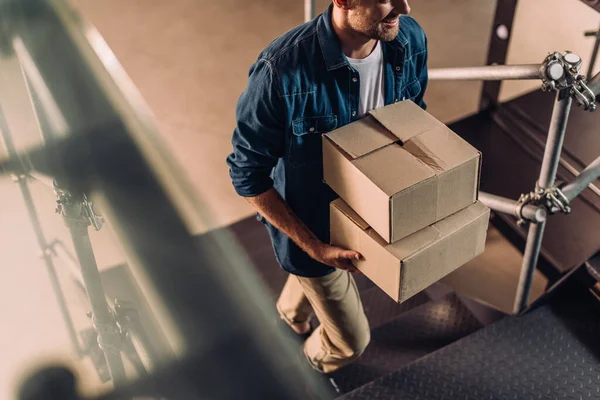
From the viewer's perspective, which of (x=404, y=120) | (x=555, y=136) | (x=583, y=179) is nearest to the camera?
(x=404, y=120)

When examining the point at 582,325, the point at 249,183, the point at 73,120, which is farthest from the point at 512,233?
the point at 73,120

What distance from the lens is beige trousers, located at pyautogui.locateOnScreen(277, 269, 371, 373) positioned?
252 centimetres

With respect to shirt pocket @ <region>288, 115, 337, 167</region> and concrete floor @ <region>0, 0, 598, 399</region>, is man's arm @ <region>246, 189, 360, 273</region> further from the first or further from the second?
concrete floor @ <region>0, 0, 598, 399</region>

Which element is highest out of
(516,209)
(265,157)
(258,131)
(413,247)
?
(258,131)

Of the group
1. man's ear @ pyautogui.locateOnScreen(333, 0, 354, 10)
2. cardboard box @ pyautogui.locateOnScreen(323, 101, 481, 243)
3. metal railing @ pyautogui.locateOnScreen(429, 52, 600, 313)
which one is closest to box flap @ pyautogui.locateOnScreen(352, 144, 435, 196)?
cardboard box @ pyautogui.locateOnScreen(323, 101, 481, 243)

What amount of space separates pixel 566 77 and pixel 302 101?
0.77 metres

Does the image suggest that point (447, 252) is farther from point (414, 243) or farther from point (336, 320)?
point (336, 320)

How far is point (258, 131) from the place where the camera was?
206 cm

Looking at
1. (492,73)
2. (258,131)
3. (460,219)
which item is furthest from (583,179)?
(258,131)

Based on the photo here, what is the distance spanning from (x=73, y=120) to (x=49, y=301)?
104cm

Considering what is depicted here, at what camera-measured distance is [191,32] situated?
5.13 metres

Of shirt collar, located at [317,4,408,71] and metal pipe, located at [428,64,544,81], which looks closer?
shirt collar, located at [317,4,408,71]

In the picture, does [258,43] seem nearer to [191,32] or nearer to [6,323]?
[191,32]

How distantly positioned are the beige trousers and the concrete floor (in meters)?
0.51
